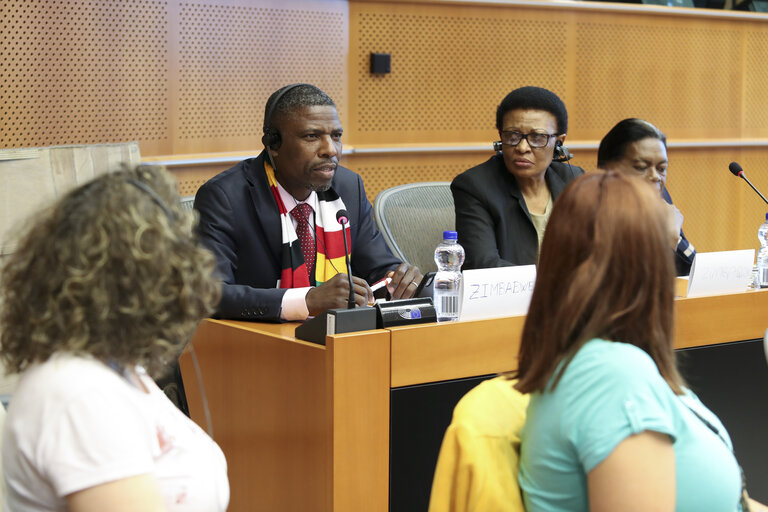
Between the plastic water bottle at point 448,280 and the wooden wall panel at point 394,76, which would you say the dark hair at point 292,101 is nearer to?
the plastic water bottle at point 448,280

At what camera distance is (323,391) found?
1.75 m

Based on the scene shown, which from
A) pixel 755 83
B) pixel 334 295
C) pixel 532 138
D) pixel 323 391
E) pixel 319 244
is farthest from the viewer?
pixel 755 83

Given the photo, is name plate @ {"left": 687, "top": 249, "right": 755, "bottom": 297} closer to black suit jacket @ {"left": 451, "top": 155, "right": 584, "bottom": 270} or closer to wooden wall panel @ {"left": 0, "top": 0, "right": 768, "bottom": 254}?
black suit jacket @ {"left": 451, "top": 155, "right": 584, "bottom": 270}

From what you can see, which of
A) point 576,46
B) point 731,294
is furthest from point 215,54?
point 731,294

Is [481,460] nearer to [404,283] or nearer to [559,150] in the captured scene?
[404,283]

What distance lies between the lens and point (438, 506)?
1188 millimetres

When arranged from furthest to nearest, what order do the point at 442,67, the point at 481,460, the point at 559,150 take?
the point at 442,67 → the point at 559,150 → the point at 481,460

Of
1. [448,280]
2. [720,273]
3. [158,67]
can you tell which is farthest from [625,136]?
[158,67]

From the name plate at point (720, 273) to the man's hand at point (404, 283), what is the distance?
0.70m

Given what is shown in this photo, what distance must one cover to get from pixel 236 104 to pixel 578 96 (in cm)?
201

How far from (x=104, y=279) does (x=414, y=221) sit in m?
2.07

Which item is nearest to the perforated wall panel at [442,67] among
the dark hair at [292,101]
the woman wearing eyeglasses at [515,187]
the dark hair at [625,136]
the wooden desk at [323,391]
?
the woman wearing eyeglasses at [515,187]

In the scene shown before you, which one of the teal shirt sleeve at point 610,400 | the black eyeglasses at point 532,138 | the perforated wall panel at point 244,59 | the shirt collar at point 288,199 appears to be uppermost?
the perforated wall panel at point 244,59

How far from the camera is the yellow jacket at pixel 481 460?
3.75 ft
